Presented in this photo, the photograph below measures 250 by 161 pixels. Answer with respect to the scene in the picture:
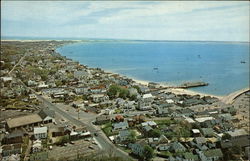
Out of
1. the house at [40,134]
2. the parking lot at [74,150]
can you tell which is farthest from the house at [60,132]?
the parking lot at [74,150]

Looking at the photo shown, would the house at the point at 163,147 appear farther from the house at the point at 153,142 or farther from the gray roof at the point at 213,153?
the gray roof at the point at 213,153

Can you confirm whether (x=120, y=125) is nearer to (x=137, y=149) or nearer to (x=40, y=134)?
(x=137, y=149)

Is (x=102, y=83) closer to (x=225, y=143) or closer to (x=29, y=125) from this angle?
(x=29, y=125)

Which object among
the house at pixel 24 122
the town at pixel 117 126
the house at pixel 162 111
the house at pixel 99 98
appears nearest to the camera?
the town at pixel 117 126

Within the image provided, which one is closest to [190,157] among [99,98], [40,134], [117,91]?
[40,134]

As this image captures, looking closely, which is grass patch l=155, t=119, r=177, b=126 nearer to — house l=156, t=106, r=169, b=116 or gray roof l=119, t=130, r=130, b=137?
house l=156, t=106, r=169, b=116

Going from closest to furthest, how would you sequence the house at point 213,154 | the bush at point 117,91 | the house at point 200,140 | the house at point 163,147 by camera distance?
the house at point 213,154
the house at point 163,147
the house at point 200,140
the bush at point 117,91

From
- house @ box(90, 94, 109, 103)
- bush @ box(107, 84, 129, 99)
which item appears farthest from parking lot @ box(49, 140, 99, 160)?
bush @ box(107, 84, 129, 99)

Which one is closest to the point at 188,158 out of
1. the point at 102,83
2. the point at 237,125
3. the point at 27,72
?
the point at 237,125
